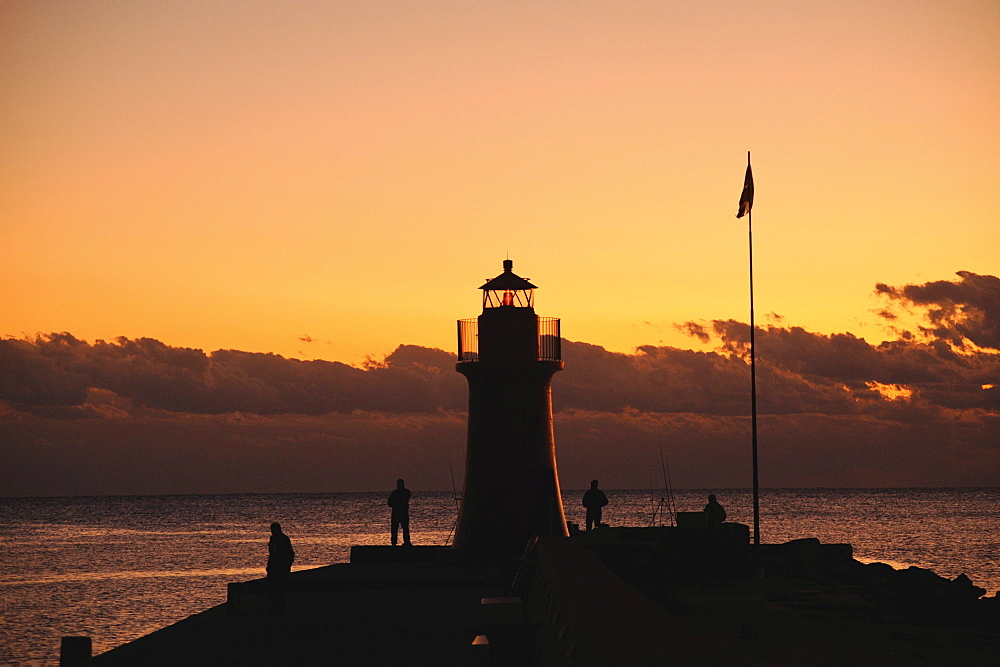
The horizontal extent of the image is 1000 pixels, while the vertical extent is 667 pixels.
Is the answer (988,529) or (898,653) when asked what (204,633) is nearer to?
(898,653)

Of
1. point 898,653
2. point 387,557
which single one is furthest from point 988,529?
point 898,653

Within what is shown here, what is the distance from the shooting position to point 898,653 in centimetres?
1452

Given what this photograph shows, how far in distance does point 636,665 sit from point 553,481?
836 inches

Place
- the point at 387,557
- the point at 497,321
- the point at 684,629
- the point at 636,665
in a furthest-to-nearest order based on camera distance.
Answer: the point at 387,557
the point at 497,321
the point at 684,629
the point at 636,665

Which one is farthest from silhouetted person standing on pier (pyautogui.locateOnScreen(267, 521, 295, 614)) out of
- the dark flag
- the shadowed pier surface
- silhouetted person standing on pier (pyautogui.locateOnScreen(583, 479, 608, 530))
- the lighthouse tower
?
the dark flag

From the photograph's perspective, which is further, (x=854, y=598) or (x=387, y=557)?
(x=387, y=557)

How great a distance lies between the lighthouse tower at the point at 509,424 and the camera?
27.2m

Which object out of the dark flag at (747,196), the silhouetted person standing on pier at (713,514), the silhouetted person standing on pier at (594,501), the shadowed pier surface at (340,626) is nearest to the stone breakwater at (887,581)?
the silhouetted person standing on pier at (713,514)

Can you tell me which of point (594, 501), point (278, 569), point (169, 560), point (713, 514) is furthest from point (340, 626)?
point (169, 560)

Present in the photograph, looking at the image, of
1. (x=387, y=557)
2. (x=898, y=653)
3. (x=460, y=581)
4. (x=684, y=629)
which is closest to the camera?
(x=684, y=629)

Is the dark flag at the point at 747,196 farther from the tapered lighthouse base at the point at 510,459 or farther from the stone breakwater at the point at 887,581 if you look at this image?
the stone breakwater at the point at 887,581

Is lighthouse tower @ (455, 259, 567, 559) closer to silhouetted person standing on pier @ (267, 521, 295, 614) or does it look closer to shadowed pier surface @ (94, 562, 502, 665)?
shadowed pier surface @ (94, 562, 502, 665)

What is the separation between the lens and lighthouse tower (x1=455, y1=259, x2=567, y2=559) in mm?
27219

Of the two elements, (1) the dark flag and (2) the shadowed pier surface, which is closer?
(2) the shadowed pier surface
